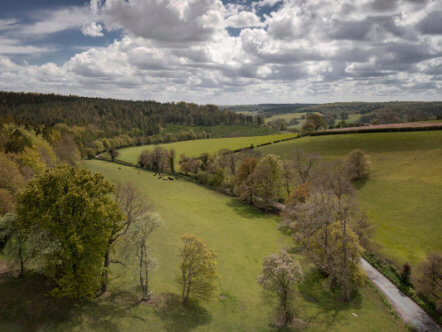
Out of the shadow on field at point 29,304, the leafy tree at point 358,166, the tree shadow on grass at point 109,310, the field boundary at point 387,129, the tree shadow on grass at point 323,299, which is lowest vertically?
the tree shadow on grass at point 323,299

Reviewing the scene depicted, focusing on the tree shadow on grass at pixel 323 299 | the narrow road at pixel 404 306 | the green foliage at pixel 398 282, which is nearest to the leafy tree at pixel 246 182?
the green foliage at pixel 398 282

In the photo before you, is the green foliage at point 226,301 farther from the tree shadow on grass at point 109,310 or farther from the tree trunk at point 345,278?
the tree trunk at point 345,278

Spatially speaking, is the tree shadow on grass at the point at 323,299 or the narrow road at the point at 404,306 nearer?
the tree shadow on grass at the point at 323,299

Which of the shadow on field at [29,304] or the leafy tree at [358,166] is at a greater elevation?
the leafy tree at [358,166]

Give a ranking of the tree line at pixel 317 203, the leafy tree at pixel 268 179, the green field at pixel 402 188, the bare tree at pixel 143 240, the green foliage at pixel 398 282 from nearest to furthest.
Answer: the bare tree at pixel 143 240 → the green foliage at pixel 398 282 → the tree line at pixel 317 203 → the green field at pixel 402 188 → the leafy tree at pixel 268 179

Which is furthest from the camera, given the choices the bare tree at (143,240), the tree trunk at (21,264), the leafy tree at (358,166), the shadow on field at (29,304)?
the leafy tree at (358,166)

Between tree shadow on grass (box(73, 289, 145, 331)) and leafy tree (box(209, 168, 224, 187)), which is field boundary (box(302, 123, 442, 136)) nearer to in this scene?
leafy tree (box(209, 168, 224, 187))

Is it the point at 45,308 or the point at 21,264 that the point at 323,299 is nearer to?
the point at 45,308
